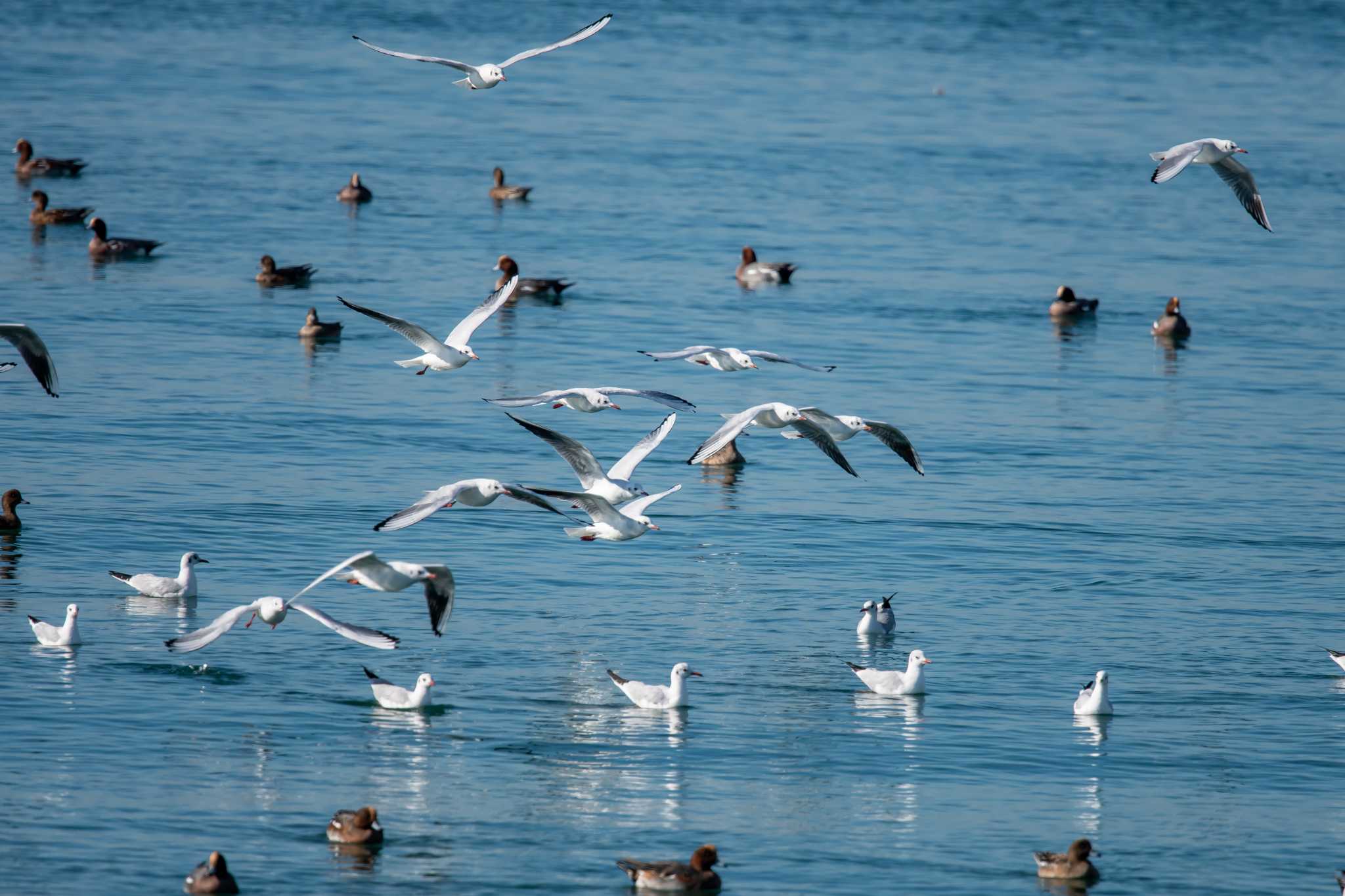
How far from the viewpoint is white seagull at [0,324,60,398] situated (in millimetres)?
23688

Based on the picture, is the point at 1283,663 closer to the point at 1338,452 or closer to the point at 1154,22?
the point at 1338,452

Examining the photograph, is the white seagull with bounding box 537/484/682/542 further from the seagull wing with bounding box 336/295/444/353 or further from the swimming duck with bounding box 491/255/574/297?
the swimming duck with bounding box 491/255/574/297

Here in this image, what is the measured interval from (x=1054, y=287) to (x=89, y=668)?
114ft

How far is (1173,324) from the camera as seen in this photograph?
46.9m

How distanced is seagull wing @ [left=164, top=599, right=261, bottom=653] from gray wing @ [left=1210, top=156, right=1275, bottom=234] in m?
13.4

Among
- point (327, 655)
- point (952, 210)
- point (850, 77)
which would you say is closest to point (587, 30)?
point (327, 655)

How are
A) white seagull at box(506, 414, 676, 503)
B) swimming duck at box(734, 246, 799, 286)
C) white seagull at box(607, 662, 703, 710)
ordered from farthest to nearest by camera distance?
swimming duck at box(734, 246, 799, 286)
white seagull at box(506, 414, 676, 503)
white seagull at box(607, 662, 703, 710)

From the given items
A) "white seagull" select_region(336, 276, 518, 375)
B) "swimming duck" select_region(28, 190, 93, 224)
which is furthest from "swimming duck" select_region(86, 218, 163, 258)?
"white seagull" select_region(336, 276, 518, 375)

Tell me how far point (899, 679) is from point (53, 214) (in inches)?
1439

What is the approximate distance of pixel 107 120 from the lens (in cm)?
7194

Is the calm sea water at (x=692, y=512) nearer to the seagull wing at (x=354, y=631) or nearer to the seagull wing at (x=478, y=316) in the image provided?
the seagull wing at (x=354, y=631)

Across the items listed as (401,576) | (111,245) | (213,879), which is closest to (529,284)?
(111,245)

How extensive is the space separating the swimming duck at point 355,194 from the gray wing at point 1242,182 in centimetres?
3606

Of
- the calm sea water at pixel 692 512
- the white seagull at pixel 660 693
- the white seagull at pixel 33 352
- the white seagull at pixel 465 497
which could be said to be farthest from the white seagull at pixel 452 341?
the white seagull at pixel 660 693
